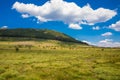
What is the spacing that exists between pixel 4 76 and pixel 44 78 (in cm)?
914

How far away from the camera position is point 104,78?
43.1 m

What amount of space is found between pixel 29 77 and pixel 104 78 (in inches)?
635

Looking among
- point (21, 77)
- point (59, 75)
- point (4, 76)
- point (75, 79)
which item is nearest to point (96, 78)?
point (75, 79)

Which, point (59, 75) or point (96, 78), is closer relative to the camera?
point (96, 78)

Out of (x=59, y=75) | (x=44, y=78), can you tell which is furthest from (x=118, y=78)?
(x=44, y=78)

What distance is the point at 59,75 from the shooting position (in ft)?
151

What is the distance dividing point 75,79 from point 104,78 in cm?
628

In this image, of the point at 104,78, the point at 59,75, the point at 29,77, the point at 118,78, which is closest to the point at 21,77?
the point at 29,77

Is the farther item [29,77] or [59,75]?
[59,75]

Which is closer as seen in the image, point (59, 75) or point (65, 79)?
point (65, 79)

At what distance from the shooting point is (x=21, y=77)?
143 feet

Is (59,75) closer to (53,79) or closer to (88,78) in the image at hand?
(53,79)

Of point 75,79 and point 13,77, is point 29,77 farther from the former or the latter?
point 75,79

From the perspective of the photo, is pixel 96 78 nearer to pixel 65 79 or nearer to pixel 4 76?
pixel 65 79
